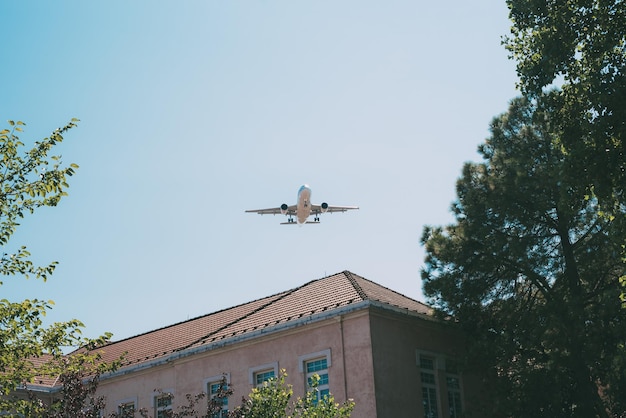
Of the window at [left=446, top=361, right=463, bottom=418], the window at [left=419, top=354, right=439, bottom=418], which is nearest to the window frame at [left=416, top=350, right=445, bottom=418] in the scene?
the window at [left=419, top=354, right=439, bottom=418]

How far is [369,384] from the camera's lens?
75.7ft

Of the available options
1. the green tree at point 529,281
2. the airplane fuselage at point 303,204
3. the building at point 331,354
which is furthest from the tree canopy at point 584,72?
the airplane fuselage at point 303,204

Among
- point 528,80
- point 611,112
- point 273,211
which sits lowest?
point 611,112

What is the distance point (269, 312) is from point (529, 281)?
905 centimetres

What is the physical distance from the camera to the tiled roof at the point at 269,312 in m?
25.6

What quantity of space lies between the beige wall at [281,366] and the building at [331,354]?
32mm

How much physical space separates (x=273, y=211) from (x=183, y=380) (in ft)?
74.9

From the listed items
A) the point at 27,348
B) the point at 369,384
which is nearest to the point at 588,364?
the point at 369,384

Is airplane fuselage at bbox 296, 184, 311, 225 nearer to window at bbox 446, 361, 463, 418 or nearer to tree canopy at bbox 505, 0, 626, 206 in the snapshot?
window at bbox 446, 361, 463, 418

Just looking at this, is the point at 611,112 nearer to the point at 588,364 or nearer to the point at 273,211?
the point at 588,364

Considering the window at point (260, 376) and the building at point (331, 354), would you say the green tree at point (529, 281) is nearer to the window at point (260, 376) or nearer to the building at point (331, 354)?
the building at point (331, 354)

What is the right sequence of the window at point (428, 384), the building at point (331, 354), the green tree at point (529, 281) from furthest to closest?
the window at point (428, 384), the building at point (331, 354), the green tree at point (529, 281)

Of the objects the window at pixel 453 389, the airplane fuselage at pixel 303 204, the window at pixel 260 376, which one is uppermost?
the airplane fuselage at pixel 303 204

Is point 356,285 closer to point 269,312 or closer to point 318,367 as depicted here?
point 318,367
